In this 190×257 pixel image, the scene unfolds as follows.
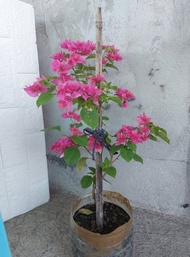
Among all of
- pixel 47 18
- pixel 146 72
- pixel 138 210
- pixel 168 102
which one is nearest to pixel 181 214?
pixel 138 210

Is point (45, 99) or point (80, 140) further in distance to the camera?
point (80, 140)

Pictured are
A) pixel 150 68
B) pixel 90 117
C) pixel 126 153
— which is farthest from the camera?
pixel 150 68

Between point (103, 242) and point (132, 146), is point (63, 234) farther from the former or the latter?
point (132, 146)

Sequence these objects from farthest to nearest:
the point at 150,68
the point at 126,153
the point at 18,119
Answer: the point at 18,119 < the point at 150,68 < the point at 126,153

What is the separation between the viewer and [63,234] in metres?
1.17

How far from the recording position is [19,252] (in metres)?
1.06

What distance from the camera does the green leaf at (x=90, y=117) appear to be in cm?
64

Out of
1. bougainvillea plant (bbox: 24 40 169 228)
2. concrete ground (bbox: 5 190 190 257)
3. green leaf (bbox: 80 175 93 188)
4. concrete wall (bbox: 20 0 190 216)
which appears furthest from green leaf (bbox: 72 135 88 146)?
concrete ground (bbox: 5 190 190 257)

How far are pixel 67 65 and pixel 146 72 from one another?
0.54 meters

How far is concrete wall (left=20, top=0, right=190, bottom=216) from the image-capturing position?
100 cm

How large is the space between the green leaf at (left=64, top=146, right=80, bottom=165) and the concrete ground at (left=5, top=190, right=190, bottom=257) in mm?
568

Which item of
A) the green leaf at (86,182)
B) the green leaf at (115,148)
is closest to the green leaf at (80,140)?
the green leaf at (115,148)

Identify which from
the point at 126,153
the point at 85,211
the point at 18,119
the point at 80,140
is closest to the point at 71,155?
the point at 80,140

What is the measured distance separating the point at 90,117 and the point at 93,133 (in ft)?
0.56
